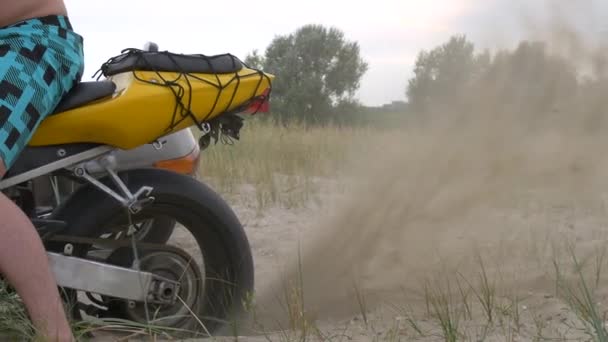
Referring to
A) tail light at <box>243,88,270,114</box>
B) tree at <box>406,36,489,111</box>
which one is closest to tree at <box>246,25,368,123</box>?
tree at <box>406,36,489,111</box>

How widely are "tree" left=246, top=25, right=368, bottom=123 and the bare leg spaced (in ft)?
50.2

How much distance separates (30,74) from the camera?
243 cm

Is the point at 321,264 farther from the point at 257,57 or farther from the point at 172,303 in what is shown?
the point at 257,57

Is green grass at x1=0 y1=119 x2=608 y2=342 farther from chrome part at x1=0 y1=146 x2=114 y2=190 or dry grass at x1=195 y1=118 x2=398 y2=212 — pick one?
chrome part at x1=0 y1=146 x2=114 y2=190

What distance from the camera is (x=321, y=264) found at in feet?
11.9

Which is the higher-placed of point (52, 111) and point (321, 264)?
point (52, 111)

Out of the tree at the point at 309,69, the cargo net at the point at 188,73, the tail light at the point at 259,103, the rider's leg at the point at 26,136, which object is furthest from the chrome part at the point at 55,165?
the tree at the point at 309,69

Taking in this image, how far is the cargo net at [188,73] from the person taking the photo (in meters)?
2.67

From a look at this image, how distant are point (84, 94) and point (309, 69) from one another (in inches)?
809

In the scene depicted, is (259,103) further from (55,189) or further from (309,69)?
(309,69)

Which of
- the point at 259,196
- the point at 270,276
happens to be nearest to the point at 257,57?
the point at 259,196

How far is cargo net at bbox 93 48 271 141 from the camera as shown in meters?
2.67

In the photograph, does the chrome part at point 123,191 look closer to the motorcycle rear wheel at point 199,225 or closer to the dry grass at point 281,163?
the motorcycle rear wheel at point 199,225

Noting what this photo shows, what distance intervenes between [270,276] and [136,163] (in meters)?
1.28
